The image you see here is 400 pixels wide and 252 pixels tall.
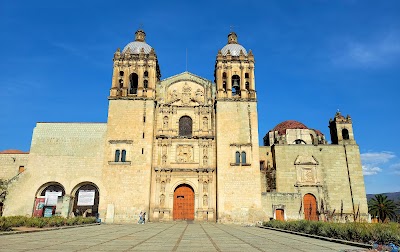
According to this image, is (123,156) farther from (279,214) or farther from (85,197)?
(279,214)

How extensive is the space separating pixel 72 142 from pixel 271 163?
19451 millimetres

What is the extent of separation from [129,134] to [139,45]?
10.8 metres

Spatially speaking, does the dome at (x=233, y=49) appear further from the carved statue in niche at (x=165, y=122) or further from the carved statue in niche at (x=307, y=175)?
the carved statue in niche at (x=307, y=175)

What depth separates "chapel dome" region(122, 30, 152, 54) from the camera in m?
31.9

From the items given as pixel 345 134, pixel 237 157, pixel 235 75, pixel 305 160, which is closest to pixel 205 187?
pixel 237 157

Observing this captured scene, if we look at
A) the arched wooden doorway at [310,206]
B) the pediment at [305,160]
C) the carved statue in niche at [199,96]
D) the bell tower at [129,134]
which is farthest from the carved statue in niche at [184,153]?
the arched wooden doorway at [310,206]

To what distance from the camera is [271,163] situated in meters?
30.5

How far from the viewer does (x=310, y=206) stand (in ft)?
92.4

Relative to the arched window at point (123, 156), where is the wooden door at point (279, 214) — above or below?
below

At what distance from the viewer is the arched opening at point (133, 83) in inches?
1233

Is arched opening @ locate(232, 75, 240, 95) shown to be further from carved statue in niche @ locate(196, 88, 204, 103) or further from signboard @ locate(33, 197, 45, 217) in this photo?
signboard @ locate(33, 197, 45, 217)

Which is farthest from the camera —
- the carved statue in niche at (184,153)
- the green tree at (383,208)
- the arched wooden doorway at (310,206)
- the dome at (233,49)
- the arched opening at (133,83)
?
the green tree at (383,208)

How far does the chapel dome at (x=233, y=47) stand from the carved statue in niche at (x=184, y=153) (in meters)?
11.2

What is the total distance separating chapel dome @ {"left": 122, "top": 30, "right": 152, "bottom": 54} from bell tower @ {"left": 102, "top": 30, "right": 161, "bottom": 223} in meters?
0.18
